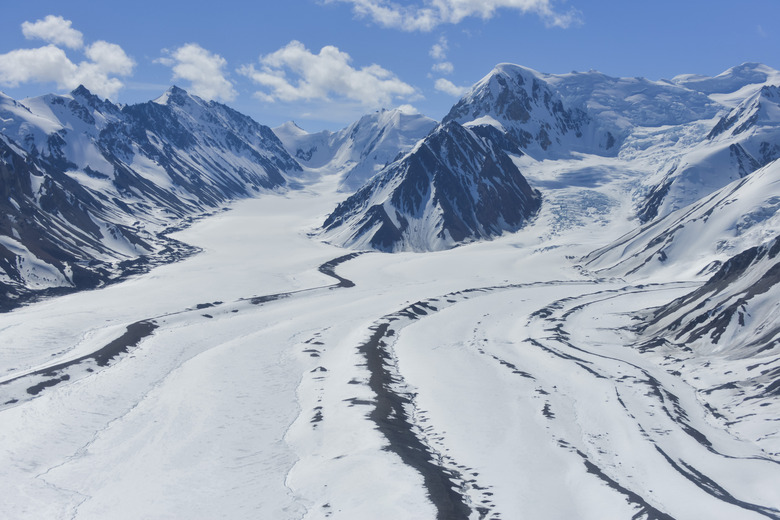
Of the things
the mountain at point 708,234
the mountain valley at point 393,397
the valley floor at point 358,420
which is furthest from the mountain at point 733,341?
the mountain at point 708,234

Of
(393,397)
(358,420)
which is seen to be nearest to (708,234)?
(393,397)

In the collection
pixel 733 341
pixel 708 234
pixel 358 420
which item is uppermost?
pixel 708 234

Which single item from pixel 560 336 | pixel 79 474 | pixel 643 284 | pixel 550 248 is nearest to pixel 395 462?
A: pixel 79 474

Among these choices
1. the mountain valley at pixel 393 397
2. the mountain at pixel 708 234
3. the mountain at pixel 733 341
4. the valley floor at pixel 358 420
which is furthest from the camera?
the mountain at pixel 708 234

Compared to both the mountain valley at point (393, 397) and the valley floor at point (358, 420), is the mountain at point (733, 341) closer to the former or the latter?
the mountain valley at point (393, 397)

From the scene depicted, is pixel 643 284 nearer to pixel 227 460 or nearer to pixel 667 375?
pixel 667 375

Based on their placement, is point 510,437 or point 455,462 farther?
point 510,437

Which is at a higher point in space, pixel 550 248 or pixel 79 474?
pixel 550 248

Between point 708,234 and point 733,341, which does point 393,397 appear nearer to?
point 733,341
